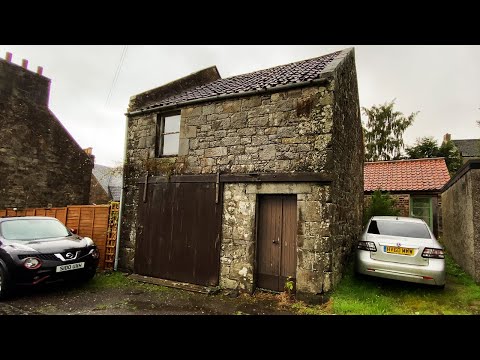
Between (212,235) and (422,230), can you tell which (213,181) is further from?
(422,230)

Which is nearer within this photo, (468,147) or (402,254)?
(402,254)

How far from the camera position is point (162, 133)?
8.85 m

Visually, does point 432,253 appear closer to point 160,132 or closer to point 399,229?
point 399,229

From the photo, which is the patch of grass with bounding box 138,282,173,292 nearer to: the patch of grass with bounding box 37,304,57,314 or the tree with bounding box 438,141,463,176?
the patch of grass with bounding box 37,304,57,314

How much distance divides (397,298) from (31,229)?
27.9 ft

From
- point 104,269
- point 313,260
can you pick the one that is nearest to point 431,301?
point 313,260

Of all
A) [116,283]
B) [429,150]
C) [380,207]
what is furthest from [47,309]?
[429,150]

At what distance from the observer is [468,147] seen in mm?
34750

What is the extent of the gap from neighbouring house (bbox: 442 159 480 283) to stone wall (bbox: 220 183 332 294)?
10.6 feet

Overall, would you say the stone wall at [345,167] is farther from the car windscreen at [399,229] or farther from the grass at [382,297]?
the car windscreen at [399,229]

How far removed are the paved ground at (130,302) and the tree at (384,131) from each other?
22.3m

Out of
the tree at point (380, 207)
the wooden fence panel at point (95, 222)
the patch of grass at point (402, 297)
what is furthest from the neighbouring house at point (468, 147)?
the wooden fence panel at point (95, 222)

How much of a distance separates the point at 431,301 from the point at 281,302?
3000 mm

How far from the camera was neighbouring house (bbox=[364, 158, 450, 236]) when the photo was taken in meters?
13.3
